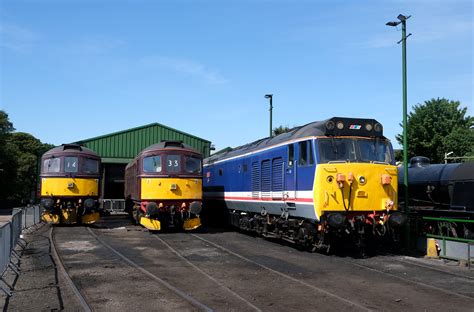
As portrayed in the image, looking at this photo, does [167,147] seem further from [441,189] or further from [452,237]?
[452,237]

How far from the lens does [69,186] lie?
69.5ft

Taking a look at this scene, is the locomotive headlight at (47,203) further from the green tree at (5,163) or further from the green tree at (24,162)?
the green tree at (24,162)

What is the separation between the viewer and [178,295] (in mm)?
8367

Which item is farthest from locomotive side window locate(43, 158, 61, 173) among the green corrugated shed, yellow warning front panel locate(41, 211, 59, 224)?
the green corrugated shed

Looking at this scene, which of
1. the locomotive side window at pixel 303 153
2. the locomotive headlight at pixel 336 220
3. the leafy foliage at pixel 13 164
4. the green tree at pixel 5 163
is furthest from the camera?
the leafy foliage at pixel 13 164

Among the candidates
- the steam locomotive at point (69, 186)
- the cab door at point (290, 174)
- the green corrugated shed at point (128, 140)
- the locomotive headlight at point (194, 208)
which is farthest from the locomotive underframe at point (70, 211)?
the green corrugated shed at point (128, 140)

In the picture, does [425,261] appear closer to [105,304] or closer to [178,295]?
[178,295]

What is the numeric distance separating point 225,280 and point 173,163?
9.82 m

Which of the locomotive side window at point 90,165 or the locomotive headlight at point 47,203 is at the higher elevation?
the locomotive side window at point 90,165

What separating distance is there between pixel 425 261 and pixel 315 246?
9.63ft

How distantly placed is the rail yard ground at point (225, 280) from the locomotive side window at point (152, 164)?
405cm

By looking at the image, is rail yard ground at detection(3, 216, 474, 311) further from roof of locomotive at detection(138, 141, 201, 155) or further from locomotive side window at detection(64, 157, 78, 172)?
locomotive side window at detection(64, 157, 78, 172)

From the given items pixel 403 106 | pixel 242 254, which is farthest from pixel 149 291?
pixel 403 106

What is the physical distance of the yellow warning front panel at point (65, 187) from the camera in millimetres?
21047
